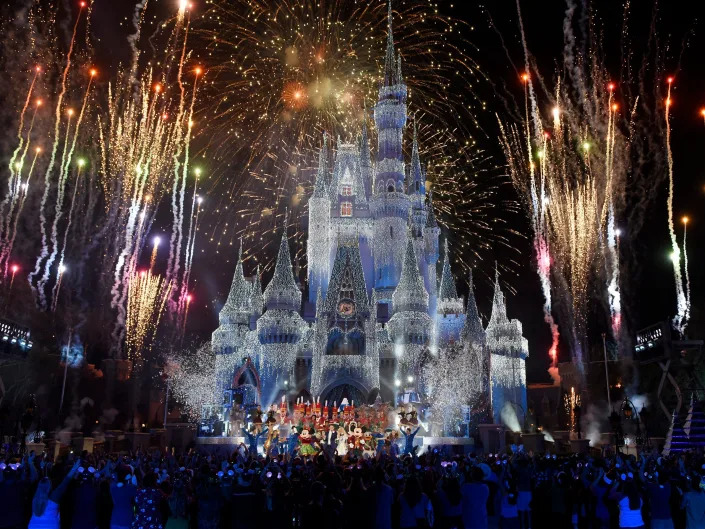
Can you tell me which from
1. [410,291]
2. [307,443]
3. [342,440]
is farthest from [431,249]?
[307,443]

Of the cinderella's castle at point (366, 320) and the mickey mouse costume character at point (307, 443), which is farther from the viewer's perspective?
the cinderella's castle at point (366, 320)

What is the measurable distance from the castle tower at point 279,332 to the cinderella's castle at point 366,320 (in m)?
0.09

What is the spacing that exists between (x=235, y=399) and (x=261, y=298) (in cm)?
1473

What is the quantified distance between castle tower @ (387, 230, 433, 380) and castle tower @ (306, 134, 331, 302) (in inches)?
414

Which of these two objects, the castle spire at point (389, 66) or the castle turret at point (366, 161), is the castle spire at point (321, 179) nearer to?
the castle turret at point (366, 161)

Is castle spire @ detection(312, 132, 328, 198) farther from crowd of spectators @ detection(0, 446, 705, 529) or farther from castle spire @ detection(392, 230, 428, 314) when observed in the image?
crowd of spectators @ detection(0, 446, 705, 529)

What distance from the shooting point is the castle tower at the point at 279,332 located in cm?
5625

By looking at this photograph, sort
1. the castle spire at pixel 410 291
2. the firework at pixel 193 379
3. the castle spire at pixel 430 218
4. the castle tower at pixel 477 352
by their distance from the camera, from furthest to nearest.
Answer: the castle spire at pixel 430 218 → the firework at pixel 193 379 → the castle spire at pixel 410 291 → the castle tower at pixel 477 352

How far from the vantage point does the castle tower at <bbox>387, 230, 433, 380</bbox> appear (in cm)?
5591

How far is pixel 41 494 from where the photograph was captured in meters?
10.1

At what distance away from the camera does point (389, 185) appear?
219ft

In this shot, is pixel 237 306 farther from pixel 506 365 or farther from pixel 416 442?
pixel 416 442

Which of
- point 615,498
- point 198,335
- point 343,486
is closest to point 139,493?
point 343,486

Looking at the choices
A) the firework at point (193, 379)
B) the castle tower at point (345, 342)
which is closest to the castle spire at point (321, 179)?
the castle tower at point (345, 342)
